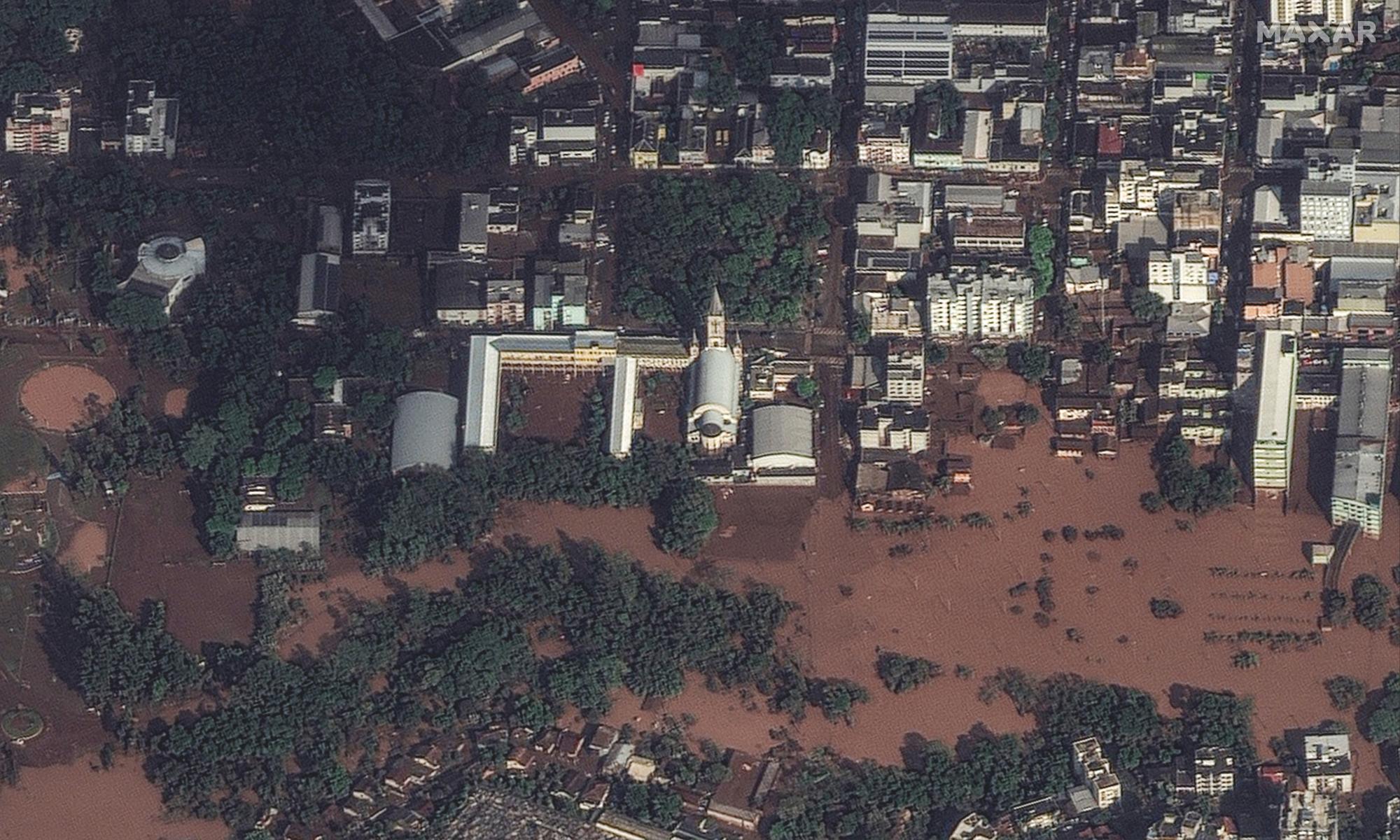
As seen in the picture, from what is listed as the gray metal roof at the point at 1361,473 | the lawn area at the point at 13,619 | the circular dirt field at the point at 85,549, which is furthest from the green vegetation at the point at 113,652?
the gray metal roof at the point at 1361,473

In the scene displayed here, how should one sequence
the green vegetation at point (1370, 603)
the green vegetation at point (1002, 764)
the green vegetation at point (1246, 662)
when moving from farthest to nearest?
the green vegetation at point (1370, 603), the green vegetation at point (1246, 662), the green vegetation at point (1002, 764)

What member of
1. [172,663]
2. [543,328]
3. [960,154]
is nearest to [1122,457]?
[960,154]

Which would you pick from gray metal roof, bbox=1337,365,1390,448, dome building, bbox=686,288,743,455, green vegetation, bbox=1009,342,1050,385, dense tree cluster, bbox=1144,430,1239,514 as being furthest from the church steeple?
gray metal roof, bbox=1337,365,1390,448

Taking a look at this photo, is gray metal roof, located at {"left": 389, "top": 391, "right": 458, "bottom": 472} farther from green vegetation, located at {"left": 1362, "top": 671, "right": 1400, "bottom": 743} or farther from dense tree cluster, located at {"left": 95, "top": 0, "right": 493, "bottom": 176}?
green vegetation, located at {"left": 1362, "top": 671, "right": 1400, "bottom": 743}

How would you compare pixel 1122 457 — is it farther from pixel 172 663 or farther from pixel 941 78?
pixel 172 663

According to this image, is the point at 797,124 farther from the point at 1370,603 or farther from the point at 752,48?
the point at 1370,603

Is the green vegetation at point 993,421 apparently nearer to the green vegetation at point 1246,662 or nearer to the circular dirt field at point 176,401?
the green vegetation at point 1246,662

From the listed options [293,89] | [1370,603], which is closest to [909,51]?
[293,89]
